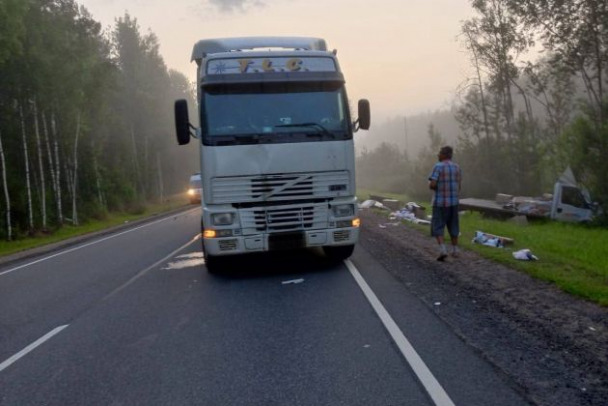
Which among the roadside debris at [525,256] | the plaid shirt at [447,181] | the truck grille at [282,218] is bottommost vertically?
the roadside debris at [525,256]

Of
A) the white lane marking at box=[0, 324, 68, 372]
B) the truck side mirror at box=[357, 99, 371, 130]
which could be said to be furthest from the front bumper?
the white lane marking at box=[0, 324, 68, 372]

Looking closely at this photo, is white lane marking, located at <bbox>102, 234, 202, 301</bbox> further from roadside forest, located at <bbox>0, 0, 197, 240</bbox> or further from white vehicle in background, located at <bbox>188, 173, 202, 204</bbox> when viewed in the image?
white vehicle in background, located at <bbox>188, 173, 202, 204</bbox>

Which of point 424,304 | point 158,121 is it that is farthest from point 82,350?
point 158,121

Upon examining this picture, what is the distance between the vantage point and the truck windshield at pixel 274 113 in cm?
977

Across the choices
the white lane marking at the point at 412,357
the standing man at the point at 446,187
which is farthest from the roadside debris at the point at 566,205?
the white lane marking at the point at 412,357

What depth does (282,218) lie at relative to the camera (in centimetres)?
984

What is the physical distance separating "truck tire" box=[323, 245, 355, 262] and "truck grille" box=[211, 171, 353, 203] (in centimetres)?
161

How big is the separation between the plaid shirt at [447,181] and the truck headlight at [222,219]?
3509mm

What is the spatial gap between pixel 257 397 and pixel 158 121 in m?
59.8

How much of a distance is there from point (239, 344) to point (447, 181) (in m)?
5.61

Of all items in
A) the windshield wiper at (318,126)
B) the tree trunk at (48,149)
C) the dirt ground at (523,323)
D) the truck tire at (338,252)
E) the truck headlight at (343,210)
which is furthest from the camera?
the tree trunk at (48,149)

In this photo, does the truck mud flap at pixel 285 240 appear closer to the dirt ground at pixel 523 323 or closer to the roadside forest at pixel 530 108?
the dirt ground at pixel 523 323

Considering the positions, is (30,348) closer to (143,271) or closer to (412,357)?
(412,357)

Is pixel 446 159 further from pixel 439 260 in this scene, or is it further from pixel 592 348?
pixel 592 348
